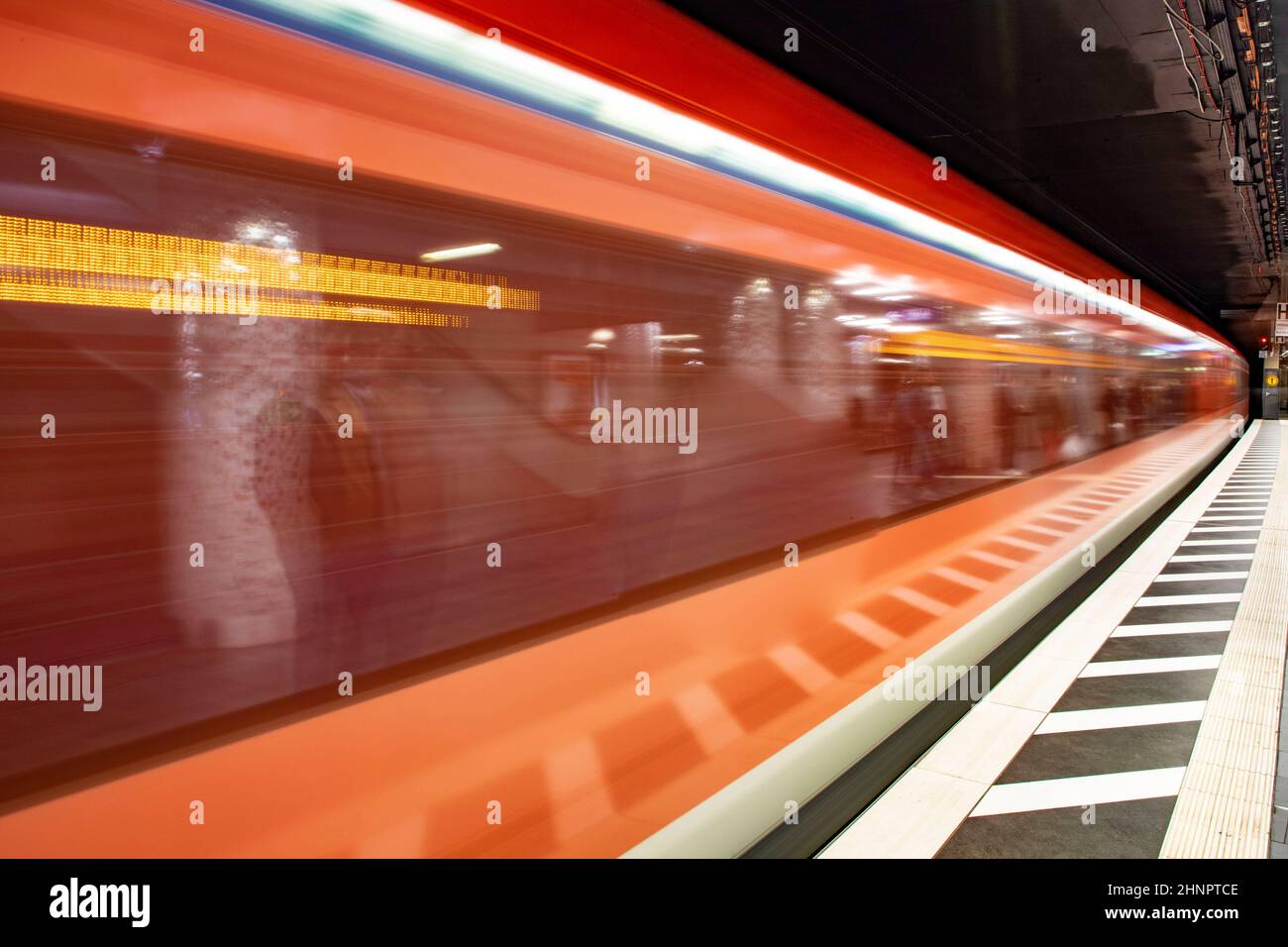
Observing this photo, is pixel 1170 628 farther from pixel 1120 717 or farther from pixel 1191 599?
pixel 1120 717

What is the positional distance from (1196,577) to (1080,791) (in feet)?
13.3

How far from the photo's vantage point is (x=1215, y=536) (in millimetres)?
7531

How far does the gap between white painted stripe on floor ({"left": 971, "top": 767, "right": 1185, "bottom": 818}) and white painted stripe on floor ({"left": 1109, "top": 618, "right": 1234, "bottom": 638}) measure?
1.88 meters

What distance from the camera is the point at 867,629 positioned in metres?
3.18

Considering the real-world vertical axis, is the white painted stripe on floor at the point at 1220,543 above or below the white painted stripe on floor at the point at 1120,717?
above

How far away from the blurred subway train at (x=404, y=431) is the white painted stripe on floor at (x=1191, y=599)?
10.9ft

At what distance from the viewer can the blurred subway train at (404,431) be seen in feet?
3.71

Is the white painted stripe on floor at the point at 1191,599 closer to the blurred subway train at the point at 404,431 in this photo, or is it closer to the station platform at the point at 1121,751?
the station platform at the point at 1121,751

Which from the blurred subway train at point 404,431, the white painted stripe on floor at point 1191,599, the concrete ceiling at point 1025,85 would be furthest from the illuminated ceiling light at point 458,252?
the white painted stripe on floor at point 1191,599

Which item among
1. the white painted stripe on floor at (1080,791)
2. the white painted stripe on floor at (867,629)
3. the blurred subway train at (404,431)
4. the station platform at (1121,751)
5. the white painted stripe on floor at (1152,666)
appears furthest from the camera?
the white painted stripe on floor at (1152,666)

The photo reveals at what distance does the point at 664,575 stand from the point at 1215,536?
7.46 meters

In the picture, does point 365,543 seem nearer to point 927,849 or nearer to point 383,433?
point 383,433
